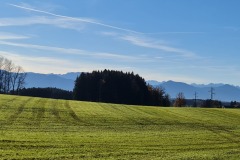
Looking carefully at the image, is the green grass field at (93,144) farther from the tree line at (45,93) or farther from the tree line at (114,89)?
the tree line at (45,93)

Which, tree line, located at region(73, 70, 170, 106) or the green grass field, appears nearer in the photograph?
the green grass field

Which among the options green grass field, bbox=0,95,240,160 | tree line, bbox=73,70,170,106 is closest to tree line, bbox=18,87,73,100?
tree line, bbox=73,70,170,106

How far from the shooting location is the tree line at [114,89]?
160 metres

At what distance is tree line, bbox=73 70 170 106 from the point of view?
16000 cm

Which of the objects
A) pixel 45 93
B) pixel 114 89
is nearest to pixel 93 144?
pixel 114 89

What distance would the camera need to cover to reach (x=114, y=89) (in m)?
162

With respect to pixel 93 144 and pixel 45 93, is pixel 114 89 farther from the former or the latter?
pixel 93 144

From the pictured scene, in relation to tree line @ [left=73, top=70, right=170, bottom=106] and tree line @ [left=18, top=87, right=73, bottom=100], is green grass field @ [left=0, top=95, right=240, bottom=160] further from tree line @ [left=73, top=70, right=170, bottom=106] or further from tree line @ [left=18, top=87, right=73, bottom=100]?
tree line @ [left=18, top=87, right=73, bottom=100]

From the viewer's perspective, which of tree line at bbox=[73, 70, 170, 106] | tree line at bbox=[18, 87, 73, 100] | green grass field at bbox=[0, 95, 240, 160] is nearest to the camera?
green grass field at bbox=[0, 95, 240, 160]

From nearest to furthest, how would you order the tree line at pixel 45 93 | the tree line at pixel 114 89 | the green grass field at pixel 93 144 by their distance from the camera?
the green grass field at pixel 93 144 → the tree line at pixel 114 89 → the tree line at pixel 45 93

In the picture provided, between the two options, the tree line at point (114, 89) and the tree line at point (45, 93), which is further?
the tree line at point (45, 93)

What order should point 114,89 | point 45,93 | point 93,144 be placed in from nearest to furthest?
1. point 93,144
2. point 114,89
3. point 45,93

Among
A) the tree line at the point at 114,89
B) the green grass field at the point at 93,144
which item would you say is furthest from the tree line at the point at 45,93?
the green grass field at the point at 93,144

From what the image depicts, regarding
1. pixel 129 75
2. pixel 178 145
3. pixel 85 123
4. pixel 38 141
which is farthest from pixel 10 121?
pixel 129 75
